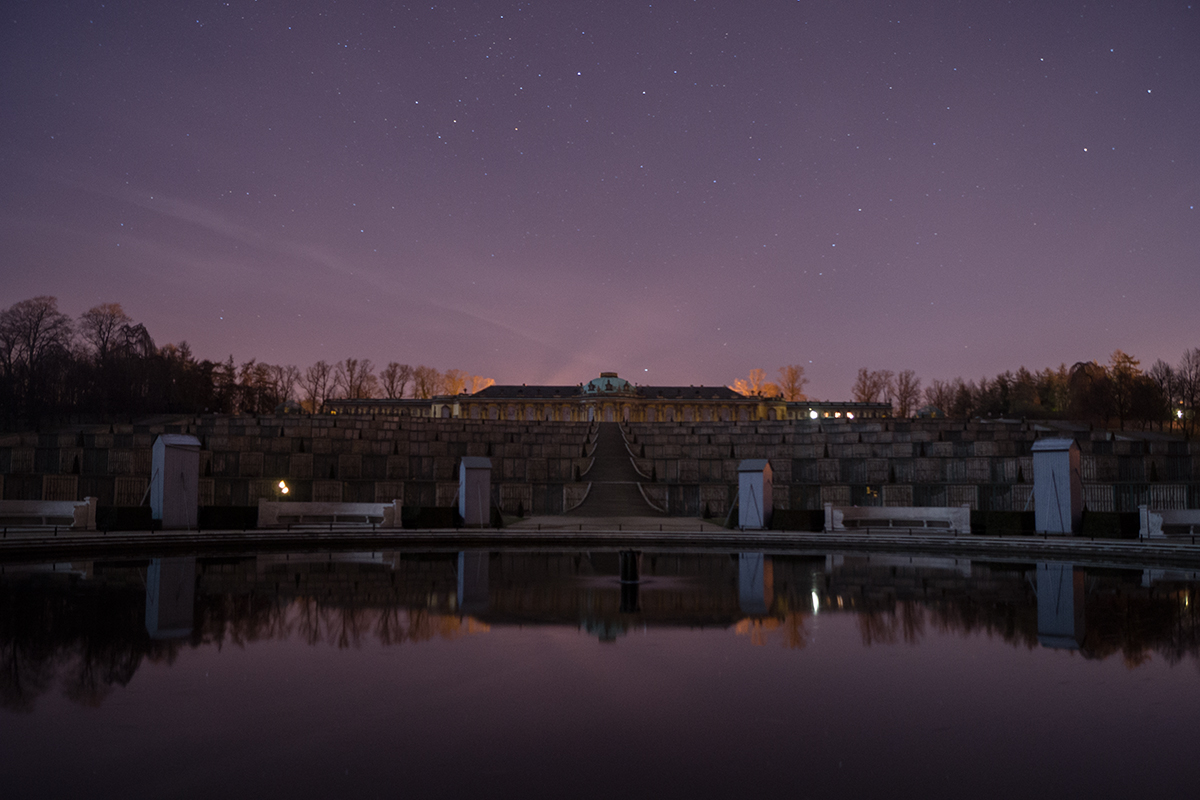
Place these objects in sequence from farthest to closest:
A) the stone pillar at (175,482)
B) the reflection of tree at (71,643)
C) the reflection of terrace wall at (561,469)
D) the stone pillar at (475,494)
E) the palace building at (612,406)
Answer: the palace building at (612,406) < the reflection of terrace wall at (561,469) < the stone pillar at (475,494) < the stone pillar at (175,482) < the reflection of tree at (71,643)

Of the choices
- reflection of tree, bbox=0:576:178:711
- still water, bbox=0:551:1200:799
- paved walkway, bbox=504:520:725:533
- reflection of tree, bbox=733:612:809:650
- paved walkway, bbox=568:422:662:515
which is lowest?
paved walkway, bbox=504:520:725:533

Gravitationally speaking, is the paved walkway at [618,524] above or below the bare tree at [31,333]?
below

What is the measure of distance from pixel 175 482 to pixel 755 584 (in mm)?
23905

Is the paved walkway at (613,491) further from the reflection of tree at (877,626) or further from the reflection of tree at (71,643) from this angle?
the reflection of tree at (71,643)

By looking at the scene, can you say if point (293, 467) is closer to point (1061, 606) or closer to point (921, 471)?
point (921, 471)

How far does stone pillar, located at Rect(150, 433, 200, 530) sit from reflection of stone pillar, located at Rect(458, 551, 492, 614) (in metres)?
12.8

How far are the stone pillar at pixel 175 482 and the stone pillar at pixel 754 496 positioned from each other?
23.0m

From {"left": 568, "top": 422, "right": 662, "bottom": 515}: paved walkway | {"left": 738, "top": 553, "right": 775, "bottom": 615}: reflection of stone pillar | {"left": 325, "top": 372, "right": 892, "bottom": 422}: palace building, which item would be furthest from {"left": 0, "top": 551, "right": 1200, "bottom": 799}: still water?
{"left": 325, "top": 372, "right": 892, "bottom": 422}: palace building

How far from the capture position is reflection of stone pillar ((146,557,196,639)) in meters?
12.8

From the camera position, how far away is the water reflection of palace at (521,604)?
11773mm

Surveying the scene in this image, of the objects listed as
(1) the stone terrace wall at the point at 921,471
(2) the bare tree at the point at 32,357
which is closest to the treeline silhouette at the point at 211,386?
(2) the bare tree at the point at 32,357

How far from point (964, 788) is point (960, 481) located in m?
39.3

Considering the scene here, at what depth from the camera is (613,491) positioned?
149 ft

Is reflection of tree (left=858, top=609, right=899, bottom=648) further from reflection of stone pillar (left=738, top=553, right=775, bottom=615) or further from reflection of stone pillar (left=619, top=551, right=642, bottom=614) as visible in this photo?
reflection of stone pillar (left=619, top=551, right=642, bottom=614)
